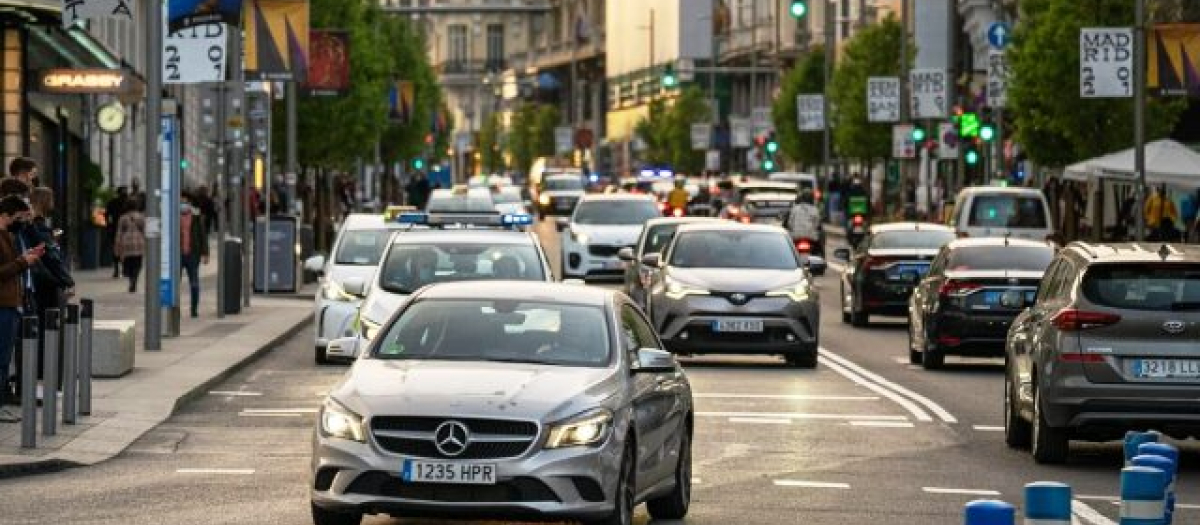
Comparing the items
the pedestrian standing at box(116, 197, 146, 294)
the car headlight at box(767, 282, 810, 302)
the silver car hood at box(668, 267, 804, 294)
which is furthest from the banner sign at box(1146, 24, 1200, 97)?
the car headlight at box(767, 282, 810, 302)

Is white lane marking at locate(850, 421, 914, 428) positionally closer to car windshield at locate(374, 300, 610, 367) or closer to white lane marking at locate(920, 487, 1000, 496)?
white lane marking at locate(920, 487, 1000, 496)

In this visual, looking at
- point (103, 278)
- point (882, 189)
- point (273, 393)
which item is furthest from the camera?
point (882, 189)

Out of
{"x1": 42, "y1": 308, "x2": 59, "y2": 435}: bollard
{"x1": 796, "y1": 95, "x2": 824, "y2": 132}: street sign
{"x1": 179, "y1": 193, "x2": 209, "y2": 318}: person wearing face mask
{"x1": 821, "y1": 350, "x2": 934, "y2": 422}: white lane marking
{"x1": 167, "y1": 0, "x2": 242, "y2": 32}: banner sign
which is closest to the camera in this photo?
{"x1": 42, "y1": 308, "x2": 59, "y2": 435}: bollard

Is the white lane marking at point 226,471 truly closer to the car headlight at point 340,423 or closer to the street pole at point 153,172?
the car headlight at point 340,423

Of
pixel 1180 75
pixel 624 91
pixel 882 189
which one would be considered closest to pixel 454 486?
pixel 1180 75

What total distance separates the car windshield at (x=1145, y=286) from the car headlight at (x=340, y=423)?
265 inches

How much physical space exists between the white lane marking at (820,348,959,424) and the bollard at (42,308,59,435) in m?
7.22

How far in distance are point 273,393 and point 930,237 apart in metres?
16.9

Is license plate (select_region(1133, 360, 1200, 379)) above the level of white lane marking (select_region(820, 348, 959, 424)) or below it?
above

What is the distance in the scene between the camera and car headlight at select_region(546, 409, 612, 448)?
1449 centimetres

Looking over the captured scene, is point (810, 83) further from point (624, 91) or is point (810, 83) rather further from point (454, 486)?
point (454, 486)

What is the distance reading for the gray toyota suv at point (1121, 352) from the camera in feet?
64.5

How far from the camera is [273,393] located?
26.5 m

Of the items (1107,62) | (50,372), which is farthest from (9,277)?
(1107,62)
